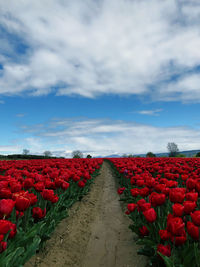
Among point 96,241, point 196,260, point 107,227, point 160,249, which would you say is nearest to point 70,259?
point 96,241

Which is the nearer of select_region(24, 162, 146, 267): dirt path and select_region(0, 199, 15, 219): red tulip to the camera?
select_region(0, 199, 15, 219): red tulip

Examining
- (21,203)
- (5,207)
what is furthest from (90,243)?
(5,207)

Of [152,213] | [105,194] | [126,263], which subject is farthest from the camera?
[105,194]

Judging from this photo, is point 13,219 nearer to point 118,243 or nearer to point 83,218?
point 118,243

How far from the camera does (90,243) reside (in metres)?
5.16

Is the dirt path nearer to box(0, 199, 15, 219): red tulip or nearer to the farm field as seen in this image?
the farm field

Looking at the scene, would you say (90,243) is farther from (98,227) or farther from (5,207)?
(5,207)

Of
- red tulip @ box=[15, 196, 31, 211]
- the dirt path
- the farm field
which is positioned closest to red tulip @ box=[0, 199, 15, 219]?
the farm field

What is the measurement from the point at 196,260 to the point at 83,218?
4726 millimetres

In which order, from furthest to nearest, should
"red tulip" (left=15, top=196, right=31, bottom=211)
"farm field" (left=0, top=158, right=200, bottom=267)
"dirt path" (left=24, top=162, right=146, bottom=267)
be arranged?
"dirt path" (left=24, top=162, right=146, bottom=267), "red tulip" (left=15, top=196, right=31, bottom=211), "farm field" (left=0, top=158, right=200, bottom=267)

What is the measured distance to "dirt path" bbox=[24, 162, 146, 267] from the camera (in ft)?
13.6

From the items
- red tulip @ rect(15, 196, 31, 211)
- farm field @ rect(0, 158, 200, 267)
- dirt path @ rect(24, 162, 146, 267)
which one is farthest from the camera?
dirt path @ rect(24, 162, 146, 267)

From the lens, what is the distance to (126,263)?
163 inches

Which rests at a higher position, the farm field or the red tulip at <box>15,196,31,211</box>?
the red tulip at <box>15,196,31,211</box>
